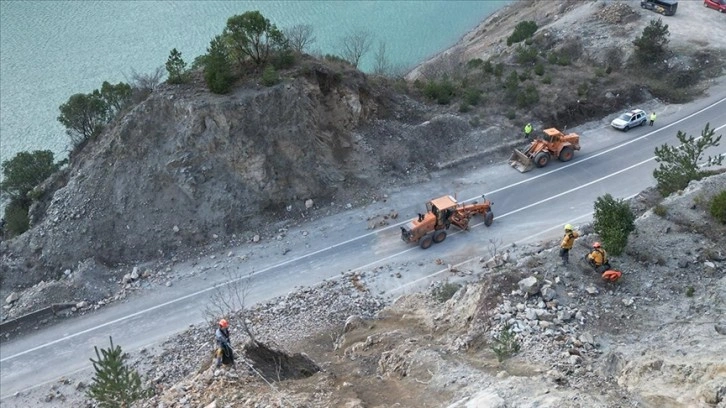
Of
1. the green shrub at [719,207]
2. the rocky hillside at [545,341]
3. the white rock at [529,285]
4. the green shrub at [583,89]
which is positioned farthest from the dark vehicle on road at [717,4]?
the white rock at [529,285]

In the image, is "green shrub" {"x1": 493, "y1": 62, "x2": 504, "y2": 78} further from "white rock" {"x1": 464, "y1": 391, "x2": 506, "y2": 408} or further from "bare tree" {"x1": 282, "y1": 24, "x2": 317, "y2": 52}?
"white rock" {"x1": 464, "y1": 391, "x2": 506, "y2": 408}

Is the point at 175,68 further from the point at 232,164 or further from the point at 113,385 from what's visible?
the point at 113,385

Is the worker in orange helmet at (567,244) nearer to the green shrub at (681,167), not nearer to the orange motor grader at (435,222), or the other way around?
the orange motor grader at (435,222)

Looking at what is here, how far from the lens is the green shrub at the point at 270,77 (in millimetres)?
28969

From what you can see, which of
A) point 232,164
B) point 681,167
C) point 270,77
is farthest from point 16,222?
point 681,167

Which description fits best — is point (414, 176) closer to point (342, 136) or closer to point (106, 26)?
point (342, 136)

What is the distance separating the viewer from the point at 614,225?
65.1 ft

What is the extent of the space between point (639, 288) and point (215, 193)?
17.4 metres

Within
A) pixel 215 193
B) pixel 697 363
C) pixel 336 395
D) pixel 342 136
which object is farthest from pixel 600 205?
pixel 215 193

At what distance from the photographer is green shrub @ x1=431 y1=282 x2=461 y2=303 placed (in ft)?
71.9

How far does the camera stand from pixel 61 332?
24.1 metres

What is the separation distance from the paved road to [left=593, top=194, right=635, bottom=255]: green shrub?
5.88 meters

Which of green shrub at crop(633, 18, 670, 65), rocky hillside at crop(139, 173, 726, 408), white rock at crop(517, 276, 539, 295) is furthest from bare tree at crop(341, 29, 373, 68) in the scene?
white rock at crop(517, 276, 539, 295)

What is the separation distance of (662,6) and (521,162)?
1996cm
